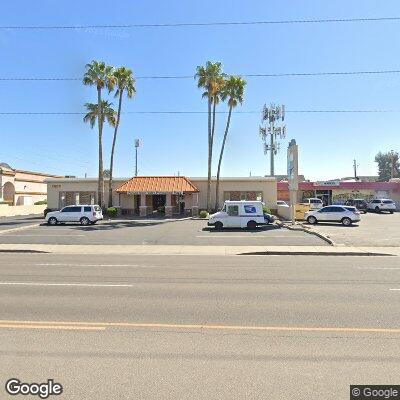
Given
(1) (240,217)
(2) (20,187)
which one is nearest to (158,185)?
(1) (240,217)

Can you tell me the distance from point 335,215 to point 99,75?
26543mm

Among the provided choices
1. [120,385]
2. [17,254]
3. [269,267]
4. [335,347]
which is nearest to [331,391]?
[335,347]

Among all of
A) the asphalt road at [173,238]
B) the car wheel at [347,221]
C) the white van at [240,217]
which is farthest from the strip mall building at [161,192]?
the asphalt road at [173,238]

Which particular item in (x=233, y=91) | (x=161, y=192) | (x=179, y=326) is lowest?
(x=179, y=326)

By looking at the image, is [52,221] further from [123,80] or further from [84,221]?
[123,80]

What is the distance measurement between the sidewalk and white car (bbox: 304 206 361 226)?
45.3 ft

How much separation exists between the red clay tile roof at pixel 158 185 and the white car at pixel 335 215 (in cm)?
1224

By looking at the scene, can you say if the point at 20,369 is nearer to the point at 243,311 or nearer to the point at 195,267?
the point at 243,311

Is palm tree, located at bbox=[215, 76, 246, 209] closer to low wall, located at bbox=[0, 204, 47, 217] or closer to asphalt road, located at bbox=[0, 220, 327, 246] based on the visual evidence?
asphalt road, located at bbox=[0, 220, 327, 246]

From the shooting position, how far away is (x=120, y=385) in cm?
446

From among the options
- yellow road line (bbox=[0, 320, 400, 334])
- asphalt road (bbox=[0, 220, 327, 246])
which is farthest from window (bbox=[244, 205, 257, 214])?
yellow road line (bbox=[0, 320, 400, 334])

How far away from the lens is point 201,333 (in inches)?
247

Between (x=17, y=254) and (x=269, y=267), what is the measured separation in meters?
11.4

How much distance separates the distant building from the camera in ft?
184
